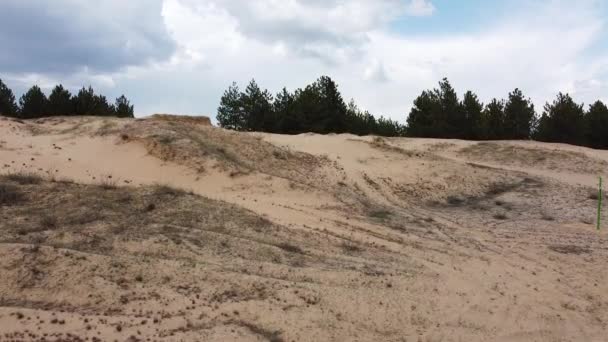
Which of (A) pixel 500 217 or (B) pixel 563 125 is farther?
(B) pixel 563 125

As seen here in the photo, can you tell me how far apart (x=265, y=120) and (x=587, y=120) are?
18302 millimetres

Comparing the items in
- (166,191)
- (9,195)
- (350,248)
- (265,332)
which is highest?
(166,191)

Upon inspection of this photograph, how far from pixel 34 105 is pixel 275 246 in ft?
66.5

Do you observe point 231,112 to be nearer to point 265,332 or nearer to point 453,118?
point 453,118

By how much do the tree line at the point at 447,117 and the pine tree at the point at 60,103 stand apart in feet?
33.8

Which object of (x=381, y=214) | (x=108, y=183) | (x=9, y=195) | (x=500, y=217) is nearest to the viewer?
(x=9, y=195)

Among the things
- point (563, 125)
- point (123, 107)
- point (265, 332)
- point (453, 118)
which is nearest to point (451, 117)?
point (453, 118)

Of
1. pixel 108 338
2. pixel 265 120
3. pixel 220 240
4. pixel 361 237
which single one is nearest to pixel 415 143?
pixel 265 120

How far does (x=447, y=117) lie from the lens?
30.7m

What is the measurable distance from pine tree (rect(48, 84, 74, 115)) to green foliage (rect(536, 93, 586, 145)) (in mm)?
23711

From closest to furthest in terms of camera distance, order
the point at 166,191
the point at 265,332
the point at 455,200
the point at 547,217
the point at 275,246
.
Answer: the point at 265,332 < the point at 275,246 < the point at 166,191 < the point at 547,217 < the point at 455,200

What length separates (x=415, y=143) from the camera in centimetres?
2248

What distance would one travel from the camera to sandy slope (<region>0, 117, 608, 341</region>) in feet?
19.5

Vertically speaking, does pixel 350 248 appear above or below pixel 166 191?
below
